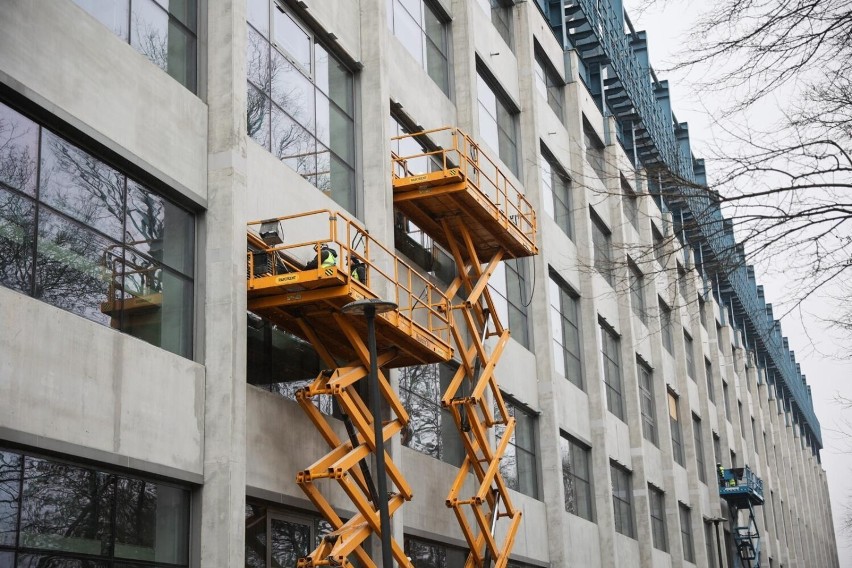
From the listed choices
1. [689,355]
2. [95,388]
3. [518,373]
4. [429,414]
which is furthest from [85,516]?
[689,355]

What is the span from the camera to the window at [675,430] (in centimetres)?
5841

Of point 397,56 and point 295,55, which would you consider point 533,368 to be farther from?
point 295,55

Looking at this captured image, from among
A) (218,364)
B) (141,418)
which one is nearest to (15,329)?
(141,418)

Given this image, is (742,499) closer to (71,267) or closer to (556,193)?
(556,193)

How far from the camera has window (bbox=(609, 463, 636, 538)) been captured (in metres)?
44.9

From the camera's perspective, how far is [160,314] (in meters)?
19.3

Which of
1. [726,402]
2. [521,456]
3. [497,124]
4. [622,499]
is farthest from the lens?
[726,402]

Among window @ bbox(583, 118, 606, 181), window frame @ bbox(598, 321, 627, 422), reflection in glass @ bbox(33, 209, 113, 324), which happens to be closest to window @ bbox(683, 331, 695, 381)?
window frame @ bbox(598, 321, 627, 422)

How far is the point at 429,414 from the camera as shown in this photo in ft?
96.7

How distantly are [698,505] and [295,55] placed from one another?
40892mm

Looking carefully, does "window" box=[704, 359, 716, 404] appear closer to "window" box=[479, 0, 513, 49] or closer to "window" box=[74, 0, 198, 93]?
"window" box=[479, 0, 513, 49]

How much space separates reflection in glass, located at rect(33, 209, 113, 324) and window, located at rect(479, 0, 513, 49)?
2368 centimetres

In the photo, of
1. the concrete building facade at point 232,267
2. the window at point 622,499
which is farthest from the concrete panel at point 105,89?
the window at point 622,499

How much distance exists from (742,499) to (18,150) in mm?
57547
